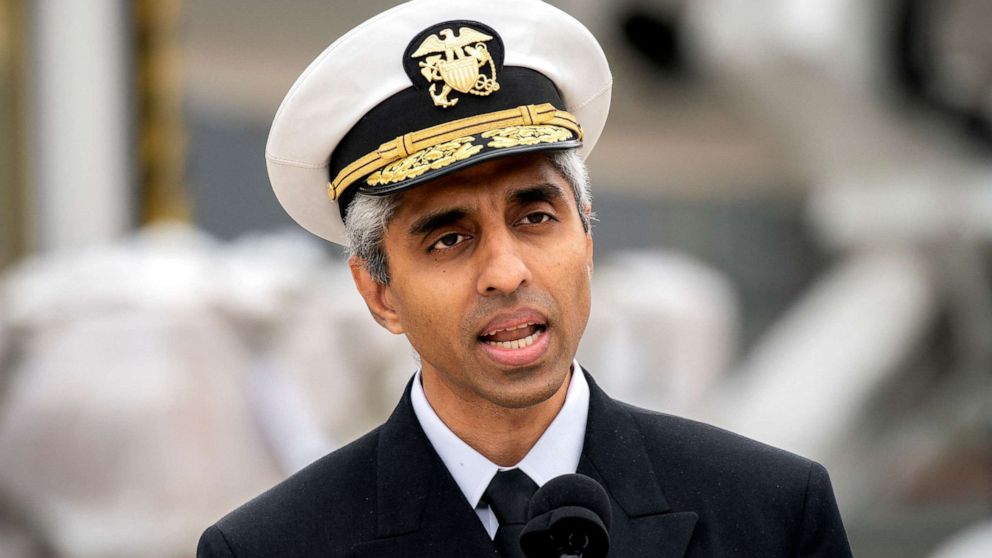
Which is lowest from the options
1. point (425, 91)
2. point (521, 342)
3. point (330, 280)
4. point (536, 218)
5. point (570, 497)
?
point (330, 280)

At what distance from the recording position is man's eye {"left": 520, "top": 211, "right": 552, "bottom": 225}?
180cm

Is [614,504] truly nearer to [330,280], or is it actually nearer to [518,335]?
[518,335]

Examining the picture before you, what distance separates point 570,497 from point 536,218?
0.39 m

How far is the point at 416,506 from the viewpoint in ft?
6.10

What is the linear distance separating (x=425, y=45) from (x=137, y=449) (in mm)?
3511

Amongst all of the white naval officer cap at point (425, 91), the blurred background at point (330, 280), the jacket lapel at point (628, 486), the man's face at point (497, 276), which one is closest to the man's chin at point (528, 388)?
the man's face at point (497, 276)

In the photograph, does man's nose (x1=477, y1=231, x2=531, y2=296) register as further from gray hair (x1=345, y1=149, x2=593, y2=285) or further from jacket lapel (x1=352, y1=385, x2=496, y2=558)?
jacket lapel (x1=352, y1=385, x2=496, y2=558)

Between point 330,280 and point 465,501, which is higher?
point 465,501

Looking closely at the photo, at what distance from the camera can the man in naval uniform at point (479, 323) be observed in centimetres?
178

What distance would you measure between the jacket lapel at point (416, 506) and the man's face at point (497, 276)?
110 mm

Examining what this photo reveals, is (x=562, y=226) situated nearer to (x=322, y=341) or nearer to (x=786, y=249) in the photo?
(x=322, y=341)

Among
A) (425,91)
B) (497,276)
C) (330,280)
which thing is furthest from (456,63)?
(330,280)

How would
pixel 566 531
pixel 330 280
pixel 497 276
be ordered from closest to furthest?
pixel 566 531, pixel 497 276, pixel 330 280

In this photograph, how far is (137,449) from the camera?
517 centimetres
